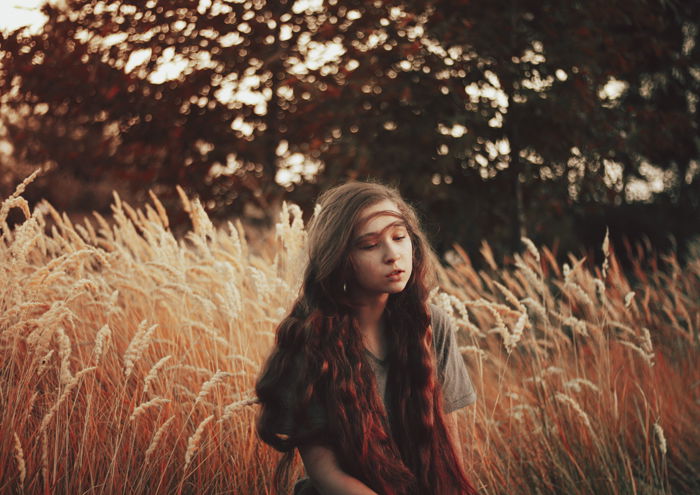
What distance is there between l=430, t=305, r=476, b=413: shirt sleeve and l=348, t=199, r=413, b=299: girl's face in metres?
0.31

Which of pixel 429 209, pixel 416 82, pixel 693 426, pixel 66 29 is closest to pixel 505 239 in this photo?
pixel 429 209

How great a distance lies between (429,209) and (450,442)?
3.69 m

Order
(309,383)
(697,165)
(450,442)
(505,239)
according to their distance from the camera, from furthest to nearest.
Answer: (697,165)
(505,239)
(450,442)
(309,383)

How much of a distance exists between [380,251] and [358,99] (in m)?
3.20

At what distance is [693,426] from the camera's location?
10.2ft

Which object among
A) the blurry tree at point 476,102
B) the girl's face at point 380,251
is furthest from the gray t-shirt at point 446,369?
the blurry tree at point 476,102

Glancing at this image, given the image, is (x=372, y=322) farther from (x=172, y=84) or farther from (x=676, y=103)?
(x=676, y=103)

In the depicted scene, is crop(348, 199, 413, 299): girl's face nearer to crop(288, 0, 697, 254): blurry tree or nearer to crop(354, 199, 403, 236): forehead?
crop(354, 199, 403, 236): forehead

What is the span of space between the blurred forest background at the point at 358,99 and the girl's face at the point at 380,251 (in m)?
2.76

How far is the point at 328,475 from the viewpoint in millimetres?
1677

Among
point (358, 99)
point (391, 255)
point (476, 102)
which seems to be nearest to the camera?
point (391, 255)

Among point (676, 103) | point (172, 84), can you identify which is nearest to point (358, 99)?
point (172, 84)

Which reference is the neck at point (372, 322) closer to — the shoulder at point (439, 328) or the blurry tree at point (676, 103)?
the shoulder at point (439, 328)

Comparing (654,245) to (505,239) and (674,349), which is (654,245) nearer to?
(505,239)
